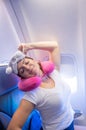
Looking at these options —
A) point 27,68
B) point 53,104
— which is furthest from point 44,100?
point 27,68

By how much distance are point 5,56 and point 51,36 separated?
439 mm

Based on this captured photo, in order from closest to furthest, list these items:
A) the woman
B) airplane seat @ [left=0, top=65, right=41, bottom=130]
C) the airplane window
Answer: the woman < airplane seat @ [left=0, top=65, right=41, bottom=130] < the airplane window

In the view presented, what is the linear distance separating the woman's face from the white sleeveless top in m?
0.10

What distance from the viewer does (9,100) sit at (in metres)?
1.49

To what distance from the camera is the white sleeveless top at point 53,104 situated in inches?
51.0

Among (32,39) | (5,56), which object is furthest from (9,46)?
(32,39)

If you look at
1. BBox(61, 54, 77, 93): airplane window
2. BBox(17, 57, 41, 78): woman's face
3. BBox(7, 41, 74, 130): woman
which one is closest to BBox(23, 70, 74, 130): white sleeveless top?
BBox(7, 41, 74, 130): woman

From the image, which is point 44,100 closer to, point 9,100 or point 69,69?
point 9,100

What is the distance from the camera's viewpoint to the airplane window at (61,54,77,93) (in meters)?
1.70

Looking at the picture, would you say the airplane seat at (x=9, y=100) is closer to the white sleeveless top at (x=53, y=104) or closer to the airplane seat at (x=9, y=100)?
the airplane seat at (x=9, y=100)

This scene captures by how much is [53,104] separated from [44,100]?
0.21 ft

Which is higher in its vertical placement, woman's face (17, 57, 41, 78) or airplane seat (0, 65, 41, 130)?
woman's face (17, 57, 41, 78)

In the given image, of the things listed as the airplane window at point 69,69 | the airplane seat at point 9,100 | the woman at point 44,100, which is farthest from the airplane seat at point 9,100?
the airplane window at point 69,69

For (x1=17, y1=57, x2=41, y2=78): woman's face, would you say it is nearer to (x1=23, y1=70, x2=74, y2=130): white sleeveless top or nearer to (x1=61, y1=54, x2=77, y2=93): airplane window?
(x1=23, y1=70, x2=74, y2=130): white sleeveless top
